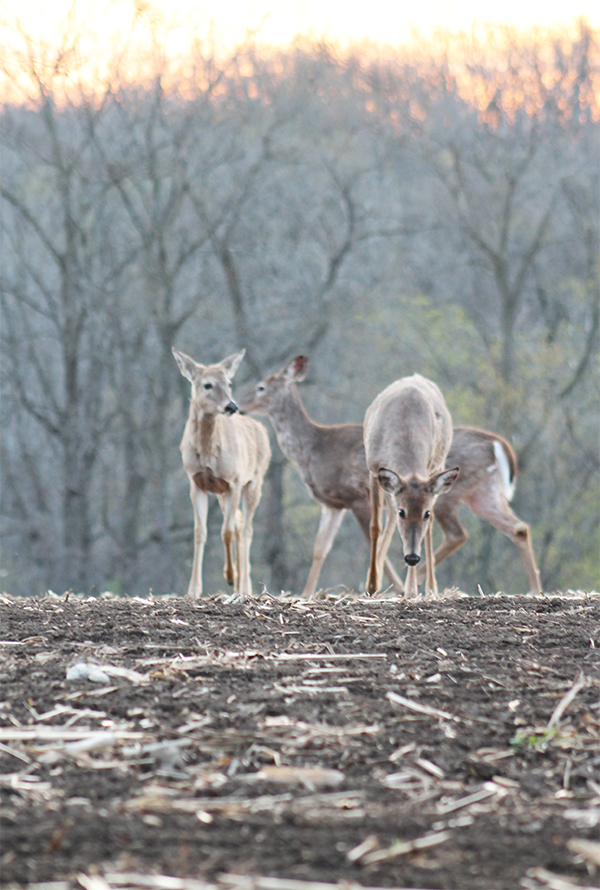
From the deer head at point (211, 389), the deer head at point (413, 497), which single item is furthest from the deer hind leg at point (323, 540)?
the deer head at point (413, 497)

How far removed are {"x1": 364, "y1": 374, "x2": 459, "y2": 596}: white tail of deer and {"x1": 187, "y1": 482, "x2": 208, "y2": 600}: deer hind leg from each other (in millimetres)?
1934

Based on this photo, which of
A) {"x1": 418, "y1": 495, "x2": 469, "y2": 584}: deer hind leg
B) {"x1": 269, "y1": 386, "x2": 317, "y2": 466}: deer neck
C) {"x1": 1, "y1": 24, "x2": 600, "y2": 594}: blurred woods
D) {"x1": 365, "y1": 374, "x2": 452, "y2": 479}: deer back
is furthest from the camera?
{"x1": 1, "y1": 24, "x2": 600, "y2": 594}: blurred woods

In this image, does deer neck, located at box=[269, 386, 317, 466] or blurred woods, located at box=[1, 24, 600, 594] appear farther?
blurred woods, located at box=[1, 24, 600, 594]

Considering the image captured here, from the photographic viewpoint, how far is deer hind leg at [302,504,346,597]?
12.3m

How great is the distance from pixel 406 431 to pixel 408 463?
390mm

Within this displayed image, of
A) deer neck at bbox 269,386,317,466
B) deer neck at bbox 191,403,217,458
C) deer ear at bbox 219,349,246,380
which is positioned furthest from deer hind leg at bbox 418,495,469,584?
deer neck at bbox 191,403,217,458

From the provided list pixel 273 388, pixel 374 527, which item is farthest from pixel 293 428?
pixel 374 527

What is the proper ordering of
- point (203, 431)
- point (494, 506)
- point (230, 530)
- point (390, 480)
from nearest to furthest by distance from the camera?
1. point (390, 480)
2. point (203, 431)
3. point (230, 530)
4. point (494, 506)

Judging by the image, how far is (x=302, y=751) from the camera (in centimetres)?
352

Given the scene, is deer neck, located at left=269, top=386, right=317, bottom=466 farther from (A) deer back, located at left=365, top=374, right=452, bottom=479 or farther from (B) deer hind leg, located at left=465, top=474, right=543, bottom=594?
(A) deer back, located at left=365, top=374, right=452, bottom=479

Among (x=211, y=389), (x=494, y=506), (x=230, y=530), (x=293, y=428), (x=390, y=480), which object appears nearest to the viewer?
(x=390, y=480)

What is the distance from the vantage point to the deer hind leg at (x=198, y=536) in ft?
35.0

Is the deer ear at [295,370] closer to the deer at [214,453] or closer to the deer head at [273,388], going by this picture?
the deer head at [273,388]

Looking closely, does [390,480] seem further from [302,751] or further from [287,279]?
[287,279]
